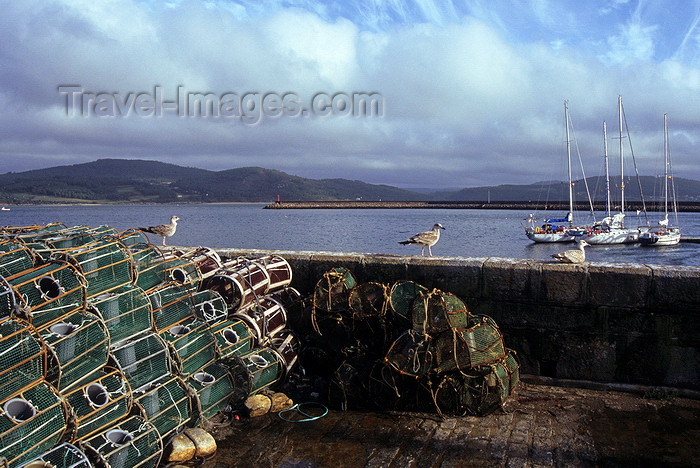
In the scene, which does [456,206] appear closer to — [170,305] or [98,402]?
[170,305]

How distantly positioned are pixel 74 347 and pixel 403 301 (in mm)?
2846

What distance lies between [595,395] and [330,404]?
2540 mm

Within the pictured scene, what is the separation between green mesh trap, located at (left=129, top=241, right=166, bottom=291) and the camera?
15.9 feet

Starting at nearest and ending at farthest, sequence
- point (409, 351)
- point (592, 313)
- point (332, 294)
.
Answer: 1. point (409, 351)
2. point (592, 313)
3. point (332, 294)

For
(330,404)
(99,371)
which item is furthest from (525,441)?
(99,371)

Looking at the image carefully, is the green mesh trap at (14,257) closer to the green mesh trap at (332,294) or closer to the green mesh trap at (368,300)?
the green mesh trap at (332,294)

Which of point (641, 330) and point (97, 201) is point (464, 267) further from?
point (97, 201)

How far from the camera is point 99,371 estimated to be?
3.80m

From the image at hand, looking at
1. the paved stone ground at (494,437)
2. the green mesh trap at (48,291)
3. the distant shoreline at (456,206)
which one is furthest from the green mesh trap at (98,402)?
the distant shoreline at (456,206)

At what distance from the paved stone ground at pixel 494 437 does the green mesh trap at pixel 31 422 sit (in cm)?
112

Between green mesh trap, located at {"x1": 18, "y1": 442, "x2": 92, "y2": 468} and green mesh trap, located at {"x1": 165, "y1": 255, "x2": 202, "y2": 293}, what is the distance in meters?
1.88

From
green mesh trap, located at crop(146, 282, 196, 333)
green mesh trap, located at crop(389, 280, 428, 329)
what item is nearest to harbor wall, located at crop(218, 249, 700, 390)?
green mesh trap, located at crop(389, 280, 428, 329)

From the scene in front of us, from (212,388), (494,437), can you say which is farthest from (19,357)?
(494,437)

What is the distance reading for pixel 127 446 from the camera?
3568mm
